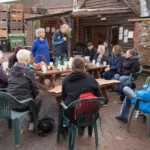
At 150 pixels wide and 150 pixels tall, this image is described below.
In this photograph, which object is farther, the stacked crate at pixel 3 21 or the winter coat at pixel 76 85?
the stacked crate at pixel 3 21

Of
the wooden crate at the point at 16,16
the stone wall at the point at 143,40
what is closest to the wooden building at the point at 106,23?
the stone wall at the point at 143,40

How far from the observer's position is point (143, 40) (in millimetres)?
9148

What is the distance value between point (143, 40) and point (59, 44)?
12.7 ft

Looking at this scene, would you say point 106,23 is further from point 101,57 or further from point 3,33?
point 3,33

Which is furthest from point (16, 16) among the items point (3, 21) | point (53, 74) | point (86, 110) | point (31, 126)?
point (86, 110)

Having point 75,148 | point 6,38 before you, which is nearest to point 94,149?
point 75,148

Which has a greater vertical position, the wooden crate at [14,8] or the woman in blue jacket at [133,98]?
the wooden crate at [14,8]

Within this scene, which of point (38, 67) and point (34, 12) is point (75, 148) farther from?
point (34, 12)

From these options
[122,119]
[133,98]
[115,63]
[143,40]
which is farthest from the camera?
[143,40]

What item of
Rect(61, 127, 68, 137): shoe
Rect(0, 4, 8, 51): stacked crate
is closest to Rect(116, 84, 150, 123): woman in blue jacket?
Rect(61, 127, 68, 137): shoe

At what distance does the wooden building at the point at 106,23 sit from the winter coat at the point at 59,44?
3.62 m

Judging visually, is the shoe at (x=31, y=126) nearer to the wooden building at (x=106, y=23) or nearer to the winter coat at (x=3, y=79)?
the winter coat at (x=3, y=79)

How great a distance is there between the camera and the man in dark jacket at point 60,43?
22.7 feet

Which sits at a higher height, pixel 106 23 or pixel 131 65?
pixel 106 23
